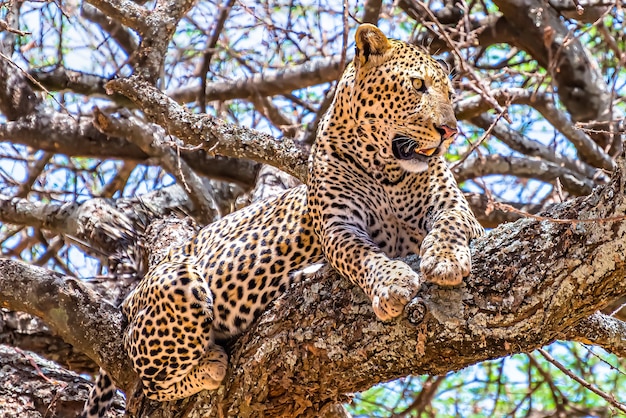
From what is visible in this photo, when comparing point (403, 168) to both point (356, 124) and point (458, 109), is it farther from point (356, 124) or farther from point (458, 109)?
point (458, 109)

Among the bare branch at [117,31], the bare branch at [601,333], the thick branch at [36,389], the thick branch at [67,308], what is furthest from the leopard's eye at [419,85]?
the bare branch at [117,31]

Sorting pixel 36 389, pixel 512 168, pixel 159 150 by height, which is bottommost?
pixel 36 389

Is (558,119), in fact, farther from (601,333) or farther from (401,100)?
(601,333)

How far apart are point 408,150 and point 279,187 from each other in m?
2.71

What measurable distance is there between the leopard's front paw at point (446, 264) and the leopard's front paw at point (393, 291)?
0.07 meters

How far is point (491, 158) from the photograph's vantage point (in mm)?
8023

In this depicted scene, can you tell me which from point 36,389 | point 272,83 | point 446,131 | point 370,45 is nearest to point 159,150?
point 272,83

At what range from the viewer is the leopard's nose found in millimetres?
4777

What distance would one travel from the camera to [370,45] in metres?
5.21

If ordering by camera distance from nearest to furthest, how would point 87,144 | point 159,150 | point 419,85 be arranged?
point 419,85 → point 159,150 → point 87,144

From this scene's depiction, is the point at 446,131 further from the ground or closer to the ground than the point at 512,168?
closer to the ground

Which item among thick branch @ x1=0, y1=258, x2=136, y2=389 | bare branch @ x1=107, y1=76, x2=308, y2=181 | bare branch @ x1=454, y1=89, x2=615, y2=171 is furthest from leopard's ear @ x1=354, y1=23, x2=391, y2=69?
bare branch @ x1=454, y1=89, x2=615, y2=171

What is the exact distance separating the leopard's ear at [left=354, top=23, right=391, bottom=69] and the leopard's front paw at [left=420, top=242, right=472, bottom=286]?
1464 mm

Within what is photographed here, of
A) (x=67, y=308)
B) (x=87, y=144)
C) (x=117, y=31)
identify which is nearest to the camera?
(x=67, y=308)
